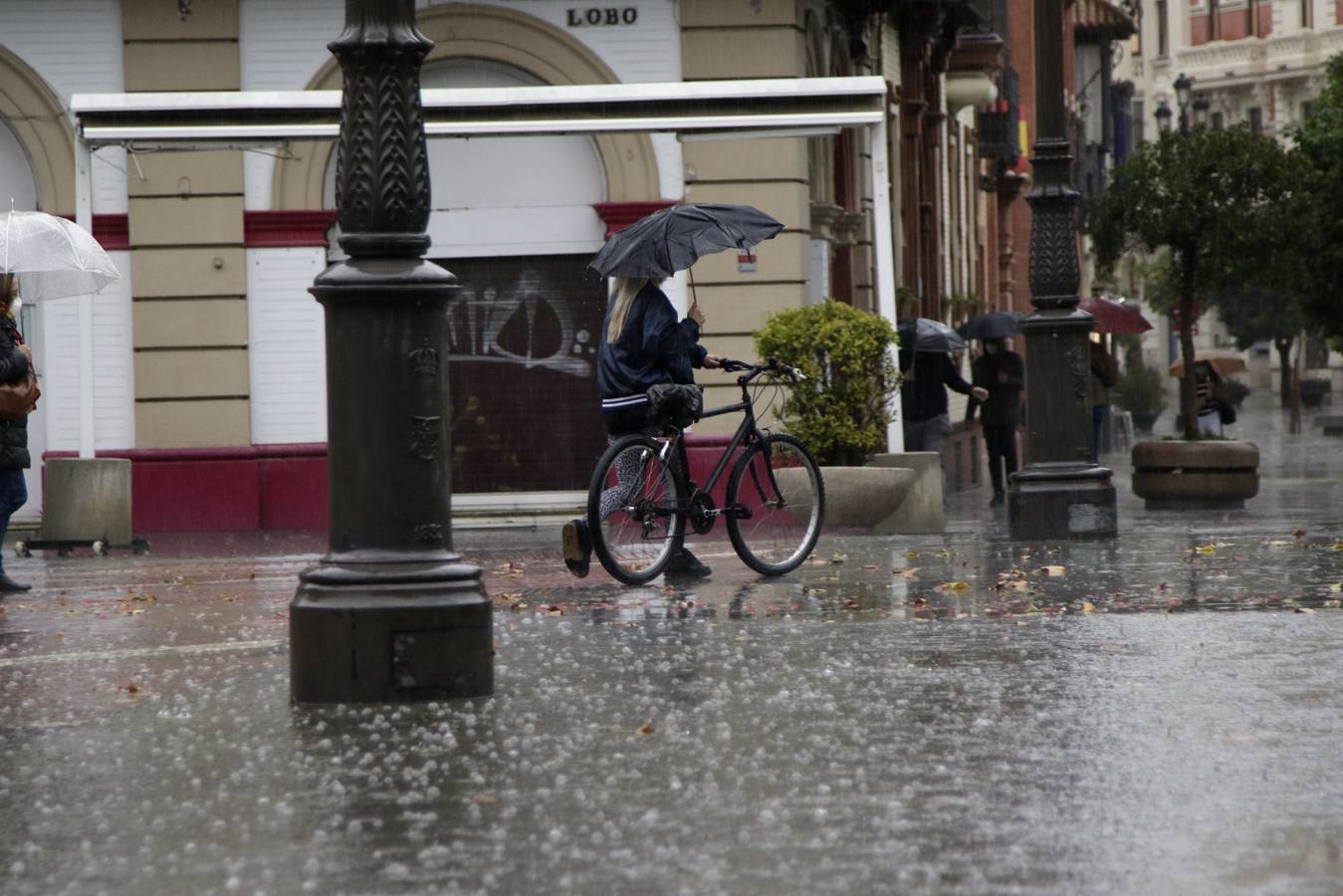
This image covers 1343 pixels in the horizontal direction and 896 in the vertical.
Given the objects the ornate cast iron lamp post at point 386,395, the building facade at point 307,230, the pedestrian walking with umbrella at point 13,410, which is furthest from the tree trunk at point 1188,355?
the ornate cast iron lamp post at point 386,395

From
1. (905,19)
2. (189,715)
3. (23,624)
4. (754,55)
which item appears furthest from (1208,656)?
(905,19)

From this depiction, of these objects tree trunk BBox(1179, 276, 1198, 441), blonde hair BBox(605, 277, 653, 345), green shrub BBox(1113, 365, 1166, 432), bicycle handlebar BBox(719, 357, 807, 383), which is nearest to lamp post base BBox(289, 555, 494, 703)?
blonde hair BBox(605, 277, 653, 345)

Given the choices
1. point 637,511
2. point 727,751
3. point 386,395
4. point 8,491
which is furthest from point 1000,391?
point 727,751

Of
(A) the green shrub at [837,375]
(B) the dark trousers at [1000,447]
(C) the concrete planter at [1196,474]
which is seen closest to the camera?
(A) the green shrub at [837,375]

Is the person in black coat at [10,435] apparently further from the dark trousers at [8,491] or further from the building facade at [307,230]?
the building facade at [307,230]

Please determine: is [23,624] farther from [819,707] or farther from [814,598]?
[819,707]

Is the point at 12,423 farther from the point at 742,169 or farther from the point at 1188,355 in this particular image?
the point at 1188,355

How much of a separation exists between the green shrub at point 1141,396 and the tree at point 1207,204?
20281mm

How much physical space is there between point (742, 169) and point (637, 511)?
7817mm

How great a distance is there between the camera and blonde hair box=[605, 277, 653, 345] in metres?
11.4

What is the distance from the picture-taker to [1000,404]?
22.3 meters

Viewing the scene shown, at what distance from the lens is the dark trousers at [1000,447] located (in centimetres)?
2197

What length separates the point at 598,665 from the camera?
317 inches

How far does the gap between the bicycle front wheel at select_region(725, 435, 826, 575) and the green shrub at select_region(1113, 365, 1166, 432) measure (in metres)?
32.2
